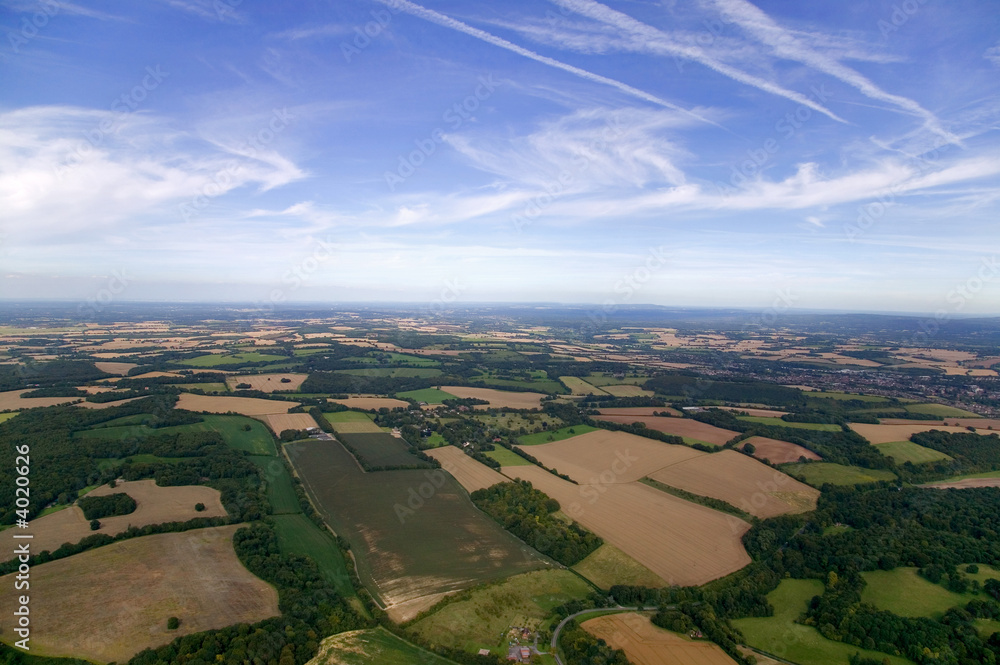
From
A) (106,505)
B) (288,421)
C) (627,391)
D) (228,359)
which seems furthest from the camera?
Result: (228,359)

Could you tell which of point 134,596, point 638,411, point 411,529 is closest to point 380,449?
point 411,529

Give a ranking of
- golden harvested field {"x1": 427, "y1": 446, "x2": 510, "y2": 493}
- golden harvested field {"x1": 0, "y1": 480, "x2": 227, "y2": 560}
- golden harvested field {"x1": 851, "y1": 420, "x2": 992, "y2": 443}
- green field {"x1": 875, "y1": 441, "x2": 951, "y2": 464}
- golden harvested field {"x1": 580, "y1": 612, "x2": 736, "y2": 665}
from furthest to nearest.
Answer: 1. golden harvested field {"x1": 851, "y1": 420, "x2": 992, "y2": 443}
2. green field {"x1": 875, "y1": 441, "x2": 951, "y2": 464}
3. golden harvested field {"x1": 427, "y1": 446, "x2": 510, "y2": 493}
4. golden harvested field {"x1": 0, "y1": 480, "x2": 227, "y2": 560}
5. golden harvested field {"x1": 580, "y1": 612, "x2": 736, "y2": 665}

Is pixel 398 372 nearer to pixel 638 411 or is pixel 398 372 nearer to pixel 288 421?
pixel 288 421

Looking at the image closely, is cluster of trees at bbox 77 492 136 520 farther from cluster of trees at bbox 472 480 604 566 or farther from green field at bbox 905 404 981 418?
green field at bbox 905 404 981 418

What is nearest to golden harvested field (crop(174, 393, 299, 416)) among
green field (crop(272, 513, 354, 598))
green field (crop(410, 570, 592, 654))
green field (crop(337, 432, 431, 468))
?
green field (crop(337, 432, 431, 468))

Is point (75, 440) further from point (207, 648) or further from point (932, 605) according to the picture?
point (932, 605)
